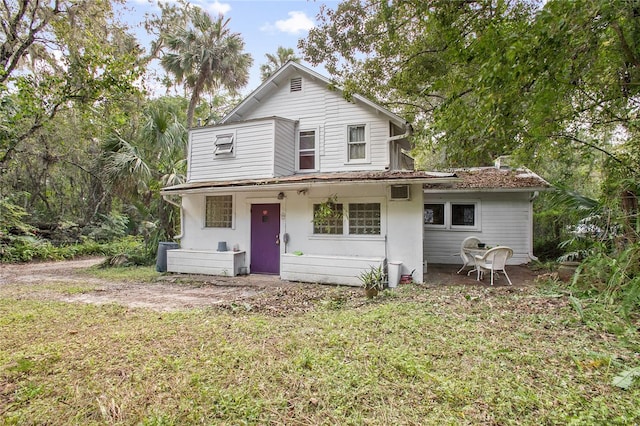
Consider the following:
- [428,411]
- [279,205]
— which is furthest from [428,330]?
[279,205]

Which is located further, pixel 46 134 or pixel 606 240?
pixel 46 134

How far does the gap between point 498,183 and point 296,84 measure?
25.4ft

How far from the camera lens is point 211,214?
1023cm

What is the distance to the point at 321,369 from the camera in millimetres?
3119

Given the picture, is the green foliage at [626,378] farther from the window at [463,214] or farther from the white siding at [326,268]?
the window at [463,214]

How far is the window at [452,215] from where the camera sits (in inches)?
433

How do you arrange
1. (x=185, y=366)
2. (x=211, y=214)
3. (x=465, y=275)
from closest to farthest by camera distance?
(x=185, y=366), (x=465, y=275), (x=211, y=214)

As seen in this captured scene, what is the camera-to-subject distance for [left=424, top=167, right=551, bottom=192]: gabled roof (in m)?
9.88

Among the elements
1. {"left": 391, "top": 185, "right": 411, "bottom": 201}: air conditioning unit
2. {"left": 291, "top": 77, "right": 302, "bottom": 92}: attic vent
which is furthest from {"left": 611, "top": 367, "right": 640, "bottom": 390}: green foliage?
{"left": 291, "top": 77, "right": 302, "bottom": 92}: attic vent

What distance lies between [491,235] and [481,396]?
9.37 meters

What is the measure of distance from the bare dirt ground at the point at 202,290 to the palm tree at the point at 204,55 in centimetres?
975

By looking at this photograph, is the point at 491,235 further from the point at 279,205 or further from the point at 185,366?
the point at 185,366

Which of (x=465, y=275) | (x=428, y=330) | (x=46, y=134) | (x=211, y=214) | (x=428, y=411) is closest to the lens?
(x=428, y=411)

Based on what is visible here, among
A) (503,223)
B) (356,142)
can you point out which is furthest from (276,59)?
(503,223)
